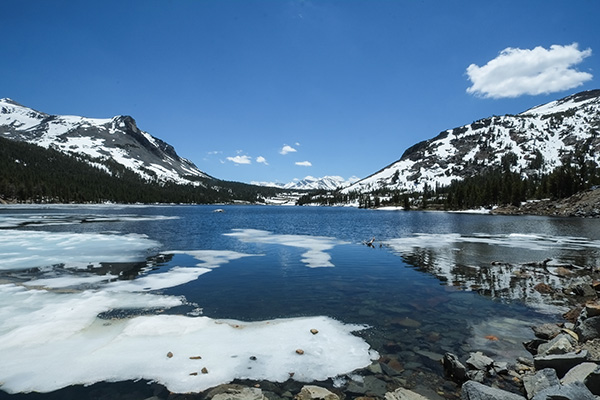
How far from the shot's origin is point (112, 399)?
8.03 meters

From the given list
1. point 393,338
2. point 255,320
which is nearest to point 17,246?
point 255,320

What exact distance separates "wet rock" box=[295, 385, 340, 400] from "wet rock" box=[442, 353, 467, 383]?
3.81 m

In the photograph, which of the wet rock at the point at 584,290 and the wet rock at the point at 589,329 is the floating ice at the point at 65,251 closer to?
the wet rock at the point at 589,329

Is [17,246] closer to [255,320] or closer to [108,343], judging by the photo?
[108,343]

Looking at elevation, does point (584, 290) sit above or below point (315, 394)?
above

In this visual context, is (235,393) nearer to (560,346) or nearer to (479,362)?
(479,362)

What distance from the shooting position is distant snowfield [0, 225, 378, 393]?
30.1 ft

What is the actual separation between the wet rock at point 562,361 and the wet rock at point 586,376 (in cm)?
56

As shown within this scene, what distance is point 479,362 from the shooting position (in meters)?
9.82

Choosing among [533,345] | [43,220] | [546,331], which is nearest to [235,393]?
[533,345]

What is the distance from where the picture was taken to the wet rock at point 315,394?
8133mm

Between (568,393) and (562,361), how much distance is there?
2889mm

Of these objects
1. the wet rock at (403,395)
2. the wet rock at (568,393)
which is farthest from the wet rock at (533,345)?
the wet rock at (403,395)

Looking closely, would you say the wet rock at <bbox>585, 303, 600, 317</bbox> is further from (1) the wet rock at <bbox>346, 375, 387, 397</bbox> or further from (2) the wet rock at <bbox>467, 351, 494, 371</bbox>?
(1) the wet rock at <bbox>346, 375, 387, 397</bbox>
